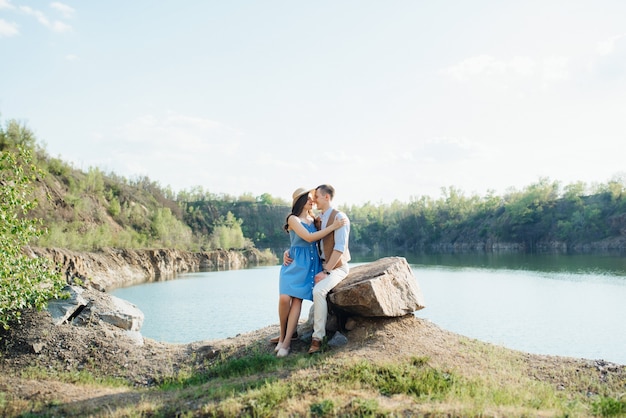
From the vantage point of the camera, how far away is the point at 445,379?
531cm

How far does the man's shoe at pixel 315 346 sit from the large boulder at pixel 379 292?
615 mm

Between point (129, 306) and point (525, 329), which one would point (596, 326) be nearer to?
point (525, 329)

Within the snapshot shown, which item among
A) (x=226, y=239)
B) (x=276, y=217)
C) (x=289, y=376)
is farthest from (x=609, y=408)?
(x=276, y=217)

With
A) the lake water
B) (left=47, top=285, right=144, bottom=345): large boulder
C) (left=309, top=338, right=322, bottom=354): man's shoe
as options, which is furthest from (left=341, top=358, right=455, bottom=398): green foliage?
(left=47, top=285, right=144, bottom=345): large boulder

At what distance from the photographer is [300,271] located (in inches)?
264

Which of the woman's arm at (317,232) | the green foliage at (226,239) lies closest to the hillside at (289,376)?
the woman's arm at (317,232)

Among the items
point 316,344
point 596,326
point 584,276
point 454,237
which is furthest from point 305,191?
point 454,237

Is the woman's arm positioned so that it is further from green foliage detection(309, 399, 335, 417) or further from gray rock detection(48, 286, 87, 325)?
gray rock detection(48, 286, 87, 325)

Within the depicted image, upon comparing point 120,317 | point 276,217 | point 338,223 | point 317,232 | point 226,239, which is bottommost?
point 120,317

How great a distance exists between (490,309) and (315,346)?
1515 cm

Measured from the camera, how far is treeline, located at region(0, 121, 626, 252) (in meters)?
43.3

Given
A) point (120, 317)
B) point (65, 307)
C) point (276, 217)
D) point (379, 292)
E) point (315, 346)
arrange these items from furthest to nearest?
point (276, 217) < point (120, 317) < point (65, 307) < point (379, 292) < point (315, 346)

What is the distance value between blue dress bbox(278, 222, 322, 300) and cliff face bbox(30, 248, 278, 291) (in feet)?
48.7

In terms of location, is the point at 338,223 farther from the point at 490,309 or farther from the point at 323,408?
the point at 490,309
